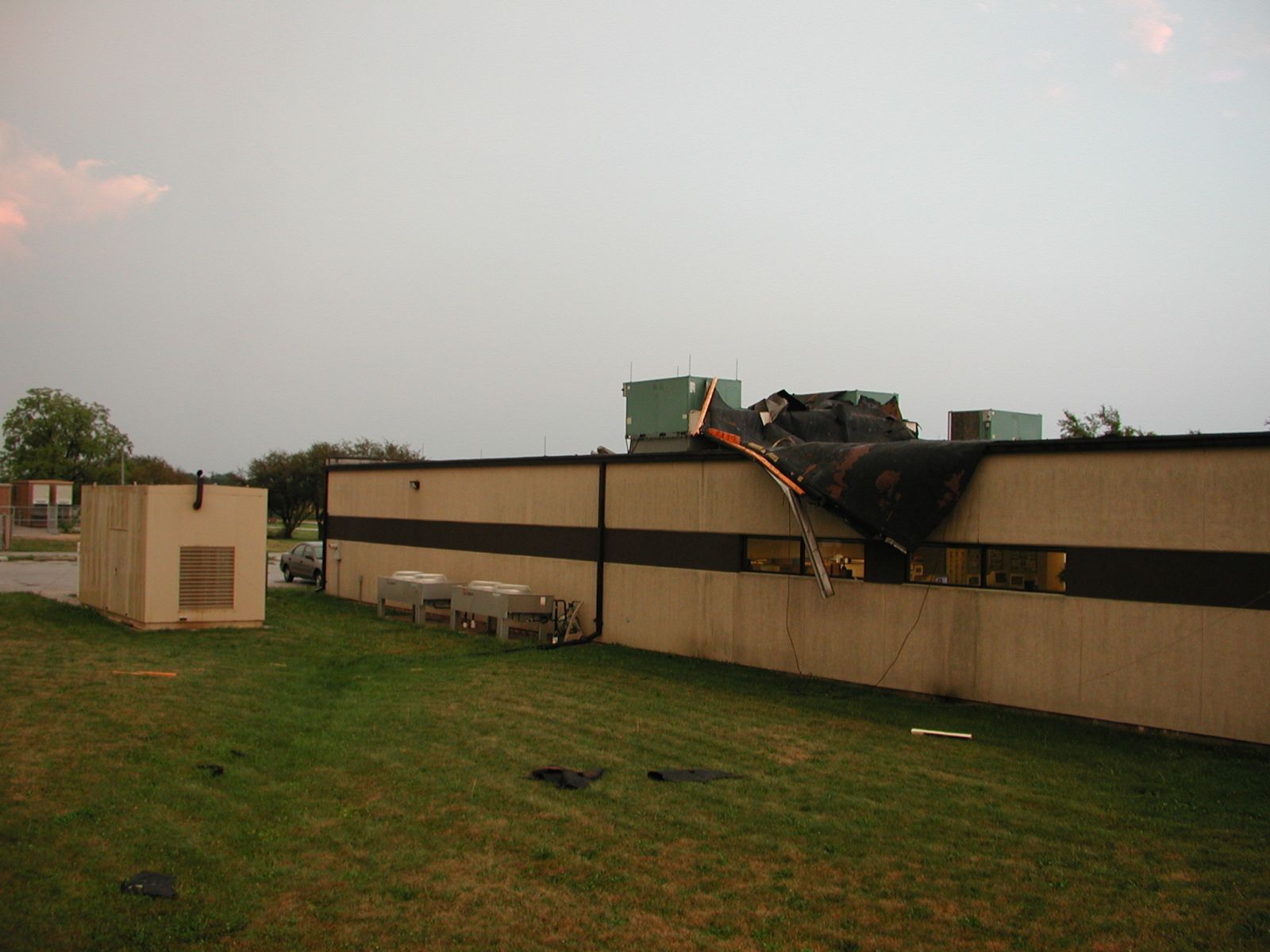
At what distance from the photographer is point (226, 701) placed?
1358 cm

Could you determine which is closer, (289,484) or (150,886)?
(150,886)

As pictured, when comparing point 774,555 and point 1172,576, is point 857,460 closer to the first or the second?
point 774,555

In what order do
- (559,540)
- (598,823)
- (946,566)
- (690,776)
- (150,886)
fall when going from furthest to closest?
(559,540) → (946,566) → (690,776) → (598,823) → (150,886)

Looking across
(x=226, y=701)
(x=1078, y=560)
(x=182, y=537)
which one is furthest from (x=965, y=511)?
(x=182, y=537)

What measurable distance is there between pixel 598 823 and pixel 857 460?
8380 mm

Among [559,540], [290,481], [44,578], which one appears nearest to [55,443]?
[290,481]

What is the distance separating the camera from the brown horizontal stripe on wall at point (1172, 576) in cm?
1226

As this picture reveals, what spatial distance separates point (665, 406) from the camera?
20891 millimetres

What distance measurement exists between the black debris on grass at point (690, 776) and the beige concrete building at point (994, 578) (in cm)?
565

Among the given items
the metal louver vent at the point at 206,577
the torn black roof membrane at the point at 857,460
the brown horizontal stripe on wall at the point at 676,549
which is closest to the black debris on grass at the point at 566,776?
the torn black roof membrane at the point at 857,460

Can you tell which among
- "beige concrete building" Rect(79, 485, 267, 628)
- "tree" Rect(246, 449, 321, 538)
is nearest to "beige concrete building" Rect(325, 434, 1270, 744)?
"beige concrete building" Rect(79, 485, 267, 628)

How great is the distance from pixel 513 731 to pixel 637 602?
7.87 metres

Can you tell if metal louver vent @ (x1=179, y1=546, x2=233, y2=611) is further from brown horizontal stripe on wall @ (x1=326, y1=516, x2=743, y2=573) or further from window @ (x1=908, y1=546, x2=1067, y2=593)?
window @ (x1=908, y1=546, x2=1067, y2=593)

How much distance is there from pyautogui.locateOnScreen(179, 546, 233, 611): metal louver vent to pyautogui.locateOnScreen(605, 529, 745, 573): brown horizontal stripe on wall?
26.0 ft
